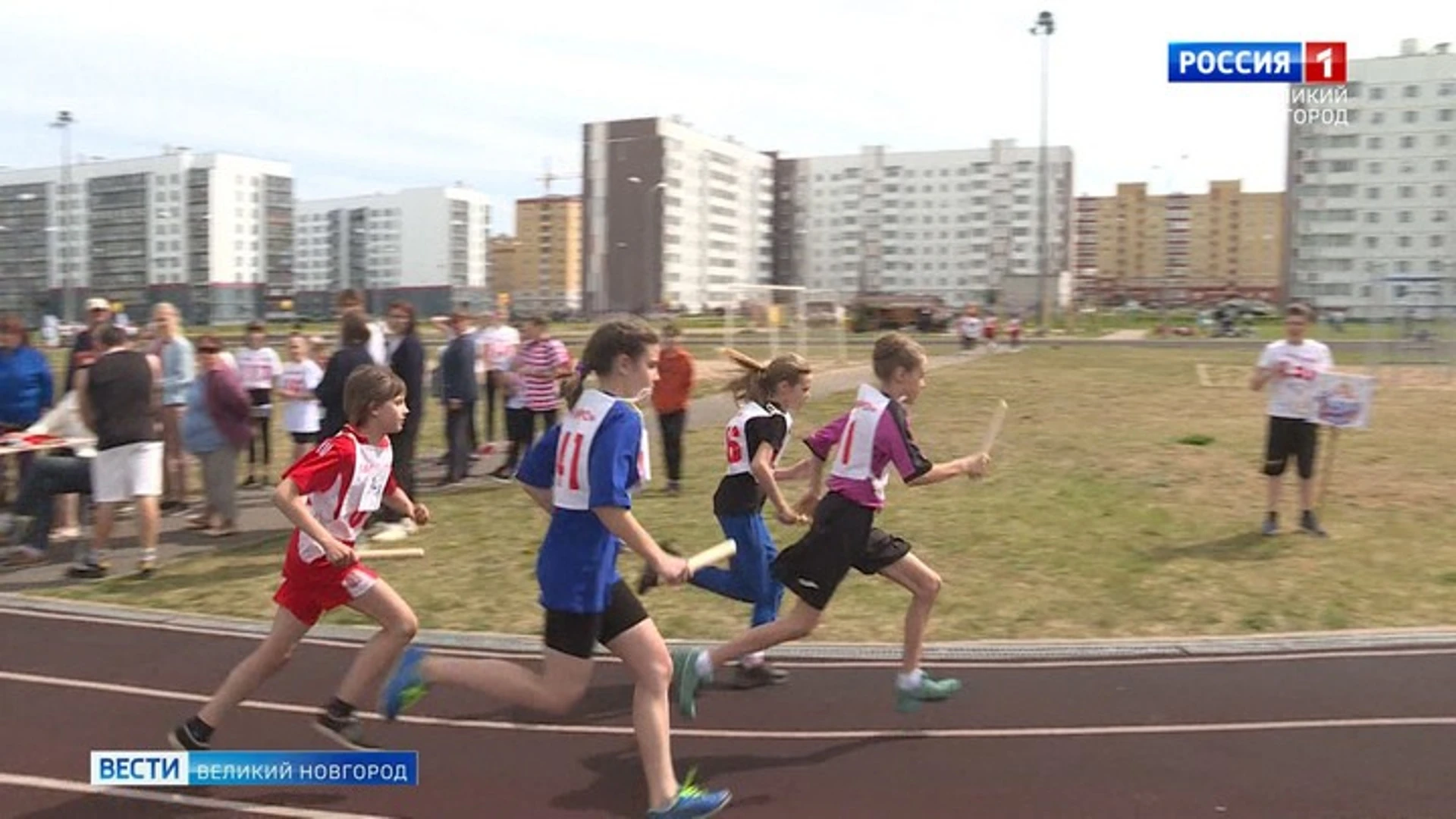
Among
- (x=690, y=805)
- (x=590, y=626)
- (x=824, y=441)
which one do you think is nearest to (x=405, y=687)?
(x=590, y=626)

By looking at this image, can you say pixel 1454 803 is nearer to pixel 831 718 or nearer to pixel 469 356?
pixel 831 718

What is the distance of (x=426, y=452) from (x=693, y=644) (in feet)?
33.5

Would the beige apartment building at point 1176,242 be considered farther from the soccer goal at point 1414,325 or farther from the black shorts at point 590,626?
the black shorts at point 590,626

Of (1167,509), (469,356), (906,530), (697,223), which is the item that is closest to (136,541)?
(469,356)

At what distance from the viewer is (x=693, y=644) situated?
24.1ft

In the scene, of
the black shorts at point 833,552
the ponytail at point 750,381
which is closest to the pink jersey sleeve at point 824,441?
the black shorts at point 833,552

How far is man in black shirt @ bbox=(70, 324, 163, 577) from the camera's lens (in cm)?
876

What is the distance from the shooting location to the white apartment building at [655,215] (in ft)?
409

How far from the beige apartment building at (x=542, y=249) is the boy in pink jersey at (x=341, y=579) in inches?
6306

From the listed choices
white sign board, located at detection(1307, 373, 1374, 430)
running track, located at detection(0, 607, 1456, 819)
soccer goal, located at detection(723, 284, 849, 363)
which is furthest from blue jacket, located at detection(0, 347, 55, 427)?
soccer goal, located at detection(723, 284, 849, 363)

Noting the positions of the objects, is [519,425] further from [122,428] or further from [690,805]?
[690,805]

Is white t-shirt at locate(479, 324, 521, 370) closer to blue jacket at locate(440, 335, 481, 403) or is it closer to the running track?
blue jacket at locate(440, 335, 481, 403)

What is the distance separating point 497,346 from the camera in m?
15.1

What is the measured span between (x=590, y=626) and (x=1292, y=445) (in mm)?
7903
